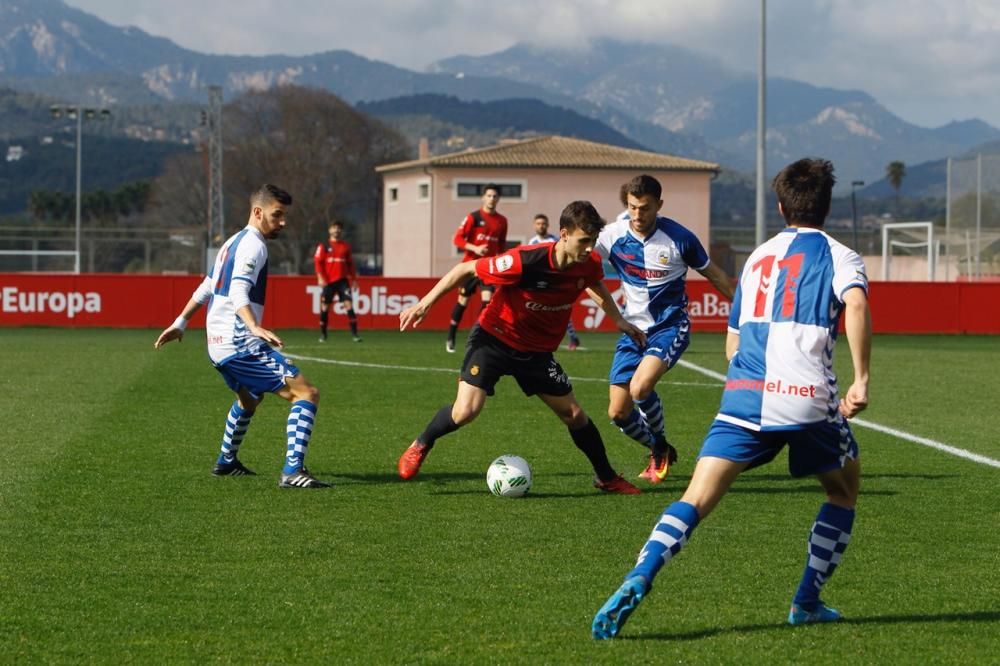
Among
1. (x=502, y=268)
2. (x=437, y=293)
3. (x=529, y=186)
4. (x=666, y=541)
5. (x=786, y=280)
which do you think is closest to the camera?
(x=666, y=541)

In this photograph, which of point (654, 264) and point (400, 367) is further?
point (400, 367)

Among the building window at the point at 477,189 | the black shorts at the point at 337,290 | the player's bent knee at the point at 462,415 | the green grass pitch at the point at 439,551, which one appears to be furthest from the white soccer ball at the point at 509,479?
the building window at the point at 477,189

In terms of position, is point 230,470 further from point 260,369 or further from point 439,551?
point 439,551

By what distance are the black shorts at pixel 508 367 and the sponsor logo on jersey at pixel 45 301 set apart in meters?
21.2

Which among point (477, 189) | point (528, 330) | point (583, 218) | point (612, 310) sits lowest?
point (528, 330)

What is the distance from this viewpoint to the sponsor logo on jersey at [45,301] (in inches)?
1096

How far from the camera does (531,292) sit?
26.4 ft

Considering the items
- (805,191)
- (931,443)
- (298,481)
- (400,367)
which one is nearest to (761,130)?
(400,367)

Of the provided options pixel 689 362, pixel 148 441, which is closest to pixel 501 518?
pixel 148 441

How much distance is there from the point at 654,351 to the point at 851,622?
3860mm

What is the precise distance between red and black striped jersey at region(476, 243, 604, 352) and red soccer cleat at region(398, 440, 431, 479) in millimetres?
969

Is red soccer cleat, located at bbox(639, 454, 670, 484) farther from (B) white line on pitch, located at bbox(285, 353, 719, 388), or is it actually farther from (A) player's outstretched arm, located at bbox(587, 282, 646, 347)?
(B) white line on pitch, located at bbox(285, 353, 719, 388)

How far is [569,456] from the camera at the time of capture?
1022 centimetres

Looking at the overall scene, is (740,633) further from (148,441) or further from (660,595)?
(148,441)
